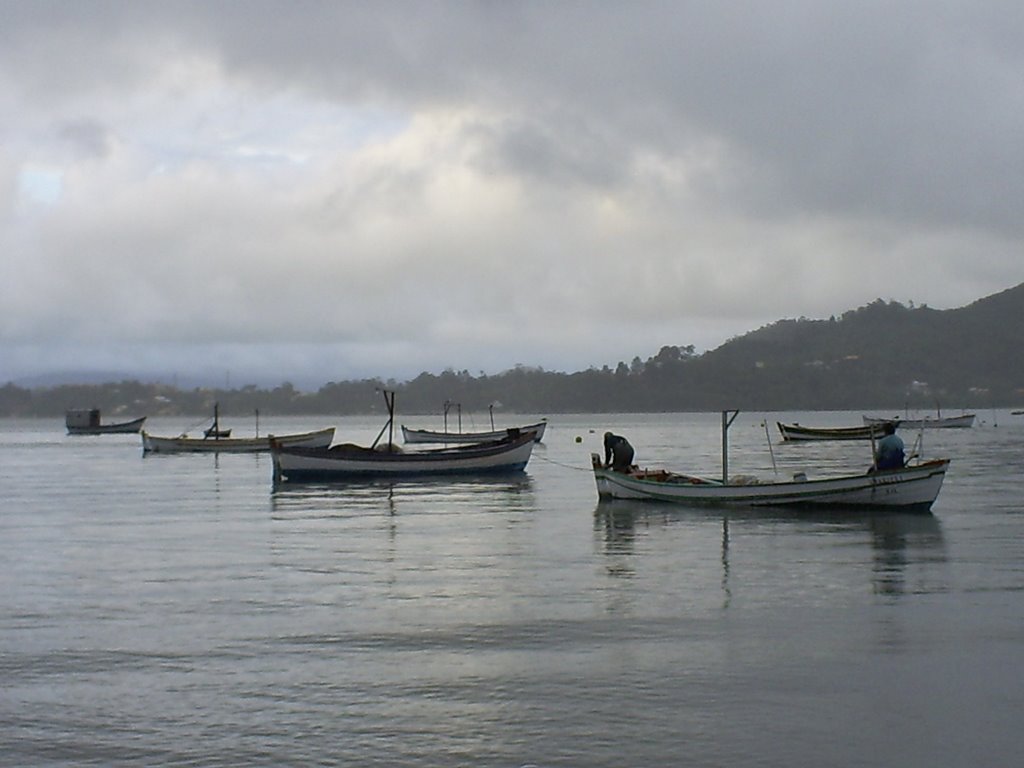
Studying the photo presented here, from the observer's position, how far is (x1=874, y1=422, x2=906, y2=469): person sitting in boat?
121ft

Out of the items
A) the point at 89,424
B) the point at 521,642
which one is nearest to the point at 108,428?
the point at 89,424

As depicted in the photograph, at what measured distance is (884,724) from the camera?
539 inches

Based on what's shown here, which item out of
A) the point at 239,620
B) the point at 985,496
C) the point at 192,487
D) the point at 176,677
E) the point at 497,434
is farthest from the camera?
the point at 497,434

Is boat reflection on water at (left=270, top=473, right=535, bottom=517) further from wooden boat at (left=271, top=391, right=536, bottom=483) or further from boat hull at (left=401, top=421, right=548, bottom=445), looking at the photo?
boat hull at (left=401, top=421, right=548, bottom=445)

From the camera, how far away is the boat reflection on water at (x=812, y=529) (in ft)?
84.9

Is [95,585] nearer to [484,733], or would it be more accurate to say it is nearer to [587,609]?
[587,609]

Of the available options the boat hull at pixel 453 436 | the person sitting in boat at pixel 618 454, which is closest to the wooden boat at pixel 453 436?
the boat hull at pixel 453 436

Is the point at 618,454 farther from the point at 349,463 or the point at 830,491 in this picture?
the point at 349,463

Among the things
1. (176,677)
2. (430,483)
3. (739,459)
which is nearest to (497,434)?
(739,459)

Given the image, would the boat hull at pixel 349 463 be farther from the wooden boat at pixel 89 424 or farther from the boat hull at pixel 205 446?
the wooden boat at pixel 89 424

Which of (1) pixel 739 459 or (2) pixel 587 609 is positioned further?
(1) pixel 739 459


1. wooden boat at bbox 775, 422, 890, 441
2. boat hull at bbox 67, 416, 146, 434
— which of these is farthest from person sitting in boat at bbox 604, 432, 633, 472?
boat hull at bbox 67, 416, 146, 434

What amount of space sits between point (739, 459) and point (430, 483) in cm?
2833

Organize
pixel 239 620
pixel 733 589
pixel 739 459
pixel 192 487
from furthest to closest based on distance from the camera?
1. pixel 739 459
2. pixel 192 487
3. pixel 733 589
4. pixel 239 620
